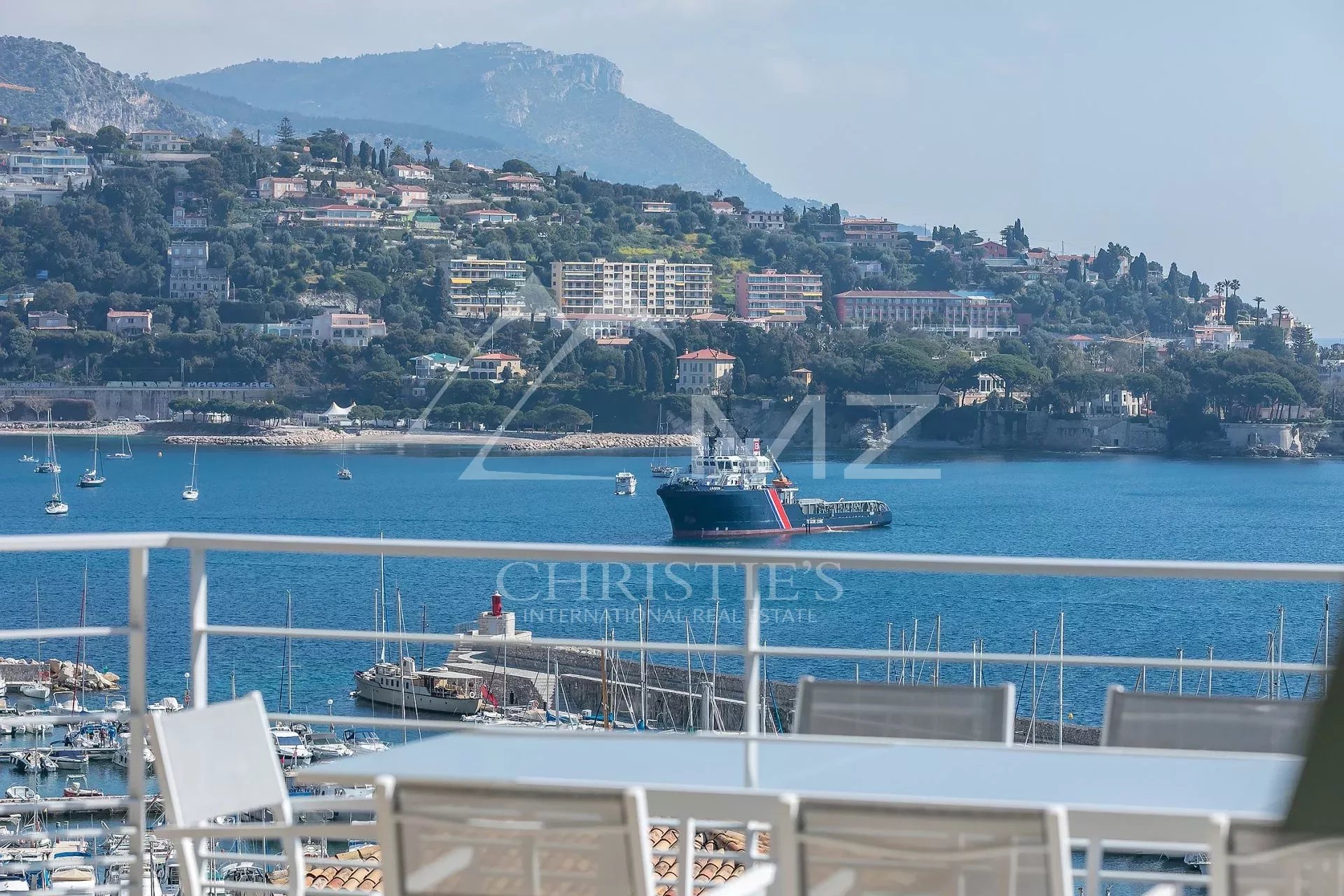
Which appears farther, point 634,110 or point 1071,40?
point 634,110

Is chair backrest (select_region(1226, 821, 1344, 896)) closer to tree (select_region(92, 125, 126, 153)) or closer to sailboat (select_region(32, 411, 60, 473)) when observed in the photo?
sailboat (select_region(32, 411, 60, 473))

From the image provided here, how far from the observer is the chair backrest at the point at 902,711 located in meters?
1.72

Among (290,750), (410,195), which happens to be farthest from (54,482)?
(290,750)

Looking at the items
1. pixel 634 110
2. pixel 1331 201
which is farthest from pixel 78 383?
pixel 634 110

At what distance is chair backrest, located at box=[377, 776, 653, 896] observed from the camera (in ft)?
3.41

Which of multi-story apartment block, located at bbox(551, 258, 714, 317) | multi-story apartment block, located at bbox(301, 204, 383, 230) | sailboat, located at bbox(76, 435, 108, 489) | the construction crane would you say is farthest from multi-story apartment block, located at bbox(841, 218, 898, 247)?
sailboat, located at bbox(76, 435, 108, 489)

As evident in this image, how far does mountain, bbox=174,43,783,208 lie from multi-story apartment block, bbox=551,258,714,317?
50.3 metres

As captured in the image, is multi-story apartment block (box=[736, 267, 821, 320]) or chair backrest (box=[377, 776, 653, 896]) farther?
multi-story apartment block (box=[736, 267, 821, 320])

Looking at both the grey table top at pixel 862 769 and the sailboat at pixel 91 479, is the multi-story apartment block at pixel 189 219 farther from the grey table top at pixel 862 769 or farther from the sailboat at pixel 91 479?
the grey table top at pixel 862 769

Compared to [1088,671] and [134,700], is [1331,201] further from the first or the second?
[1088,671]

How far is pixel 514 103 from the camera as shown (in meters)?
136

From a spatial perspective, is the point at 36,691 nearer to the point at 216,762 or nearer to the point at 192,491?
the point at 216,762

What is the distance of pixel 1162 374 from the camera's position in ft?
186

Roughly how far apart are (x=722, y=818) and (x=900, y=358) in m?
55.8
